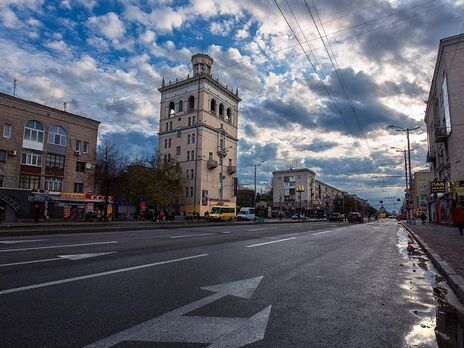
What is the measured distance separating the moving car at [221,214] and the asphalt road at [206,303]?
4495cm

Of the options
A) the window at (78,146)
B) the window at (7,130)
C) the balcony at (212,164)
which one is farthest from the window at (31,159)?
the balcony at (212,164)

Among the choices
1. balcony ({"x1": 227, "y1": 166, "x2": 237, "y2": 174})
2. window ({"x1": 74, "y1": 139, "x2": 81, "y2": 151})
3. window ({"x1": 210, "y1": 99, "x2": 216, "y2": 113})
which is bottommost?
window ({"x1": 74, "y1": 139, "x2": 81, "y2": 151})

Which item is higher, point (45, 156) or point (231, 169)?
point (231, 169)

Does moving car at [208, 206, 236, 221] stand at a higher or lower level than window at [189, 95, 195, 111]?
lower

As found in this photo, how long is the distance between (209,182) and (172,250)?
199 feet

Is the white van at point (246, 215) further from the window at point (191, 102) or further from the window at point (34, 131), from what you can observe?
the window at point (34, 131)

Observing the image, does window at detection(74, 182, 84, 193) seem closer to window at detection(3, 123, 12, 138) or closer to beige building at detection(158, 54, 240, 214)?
window at detection(3, 123, 12, 138)

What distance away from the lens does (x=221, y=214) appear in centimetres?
5419

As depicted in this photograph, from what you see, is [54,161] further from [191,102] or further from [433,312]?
[433,312]

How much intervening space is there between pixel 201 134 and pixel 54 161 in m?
30.6

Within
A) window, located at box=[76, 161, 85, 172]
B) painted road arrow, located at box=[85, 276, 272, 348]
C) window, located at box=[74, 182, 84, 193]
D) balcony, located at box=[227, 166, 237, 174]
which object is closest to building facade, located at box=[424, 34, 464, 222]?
painted road arrow, located at box=[85, 276, 272, 348]

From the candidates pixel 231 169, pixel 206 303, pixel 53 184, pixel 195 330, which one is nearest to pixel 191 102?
pixel 231 169

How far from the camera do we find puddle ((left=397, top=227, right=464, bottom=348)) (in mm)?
3803

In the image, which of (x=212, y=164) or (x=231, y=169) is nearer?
(x=212, y=164)
